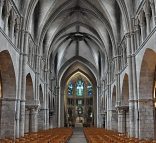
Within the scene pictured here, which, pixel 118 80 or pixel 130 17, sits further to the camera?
pixel 118 80

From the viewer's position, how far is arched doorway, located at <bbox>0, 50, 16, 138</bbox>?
22481 millimetres

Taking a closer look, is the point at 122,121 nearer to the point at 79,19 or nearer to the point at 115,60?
the point at 115,60

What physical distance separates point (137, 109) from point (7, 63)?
1175 centimetres

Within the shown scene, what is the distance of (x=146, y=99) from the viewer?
74.4 feet

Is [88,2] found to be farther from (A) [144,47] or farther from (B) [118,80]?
(A) [144,47]

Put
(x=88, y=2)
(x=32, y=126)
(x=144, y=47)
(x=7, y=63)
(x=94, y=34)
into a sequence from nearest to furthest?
(x=144, y=47) → (x=7, y=63) → (x=32, y=126) → (x=88, y=2) → (x=94, y=34)


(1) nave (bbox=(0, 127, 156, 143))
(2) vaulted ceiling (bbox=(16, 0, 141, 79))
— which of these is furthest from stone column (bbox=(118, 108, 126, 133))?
(2) vaulted ceiling (bbox=(16, 0, 141, 79))

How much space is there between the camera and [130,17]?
25.1m

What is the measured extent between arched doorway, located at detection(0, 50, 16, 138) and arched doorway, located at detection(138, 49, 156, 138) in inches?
428

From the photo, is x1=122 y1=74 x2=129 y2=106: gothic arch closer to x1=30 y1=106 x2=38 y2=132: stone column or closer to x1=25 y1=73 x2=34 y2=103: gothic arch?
x1=30 y1=106 x2=38 y2=132: stone column

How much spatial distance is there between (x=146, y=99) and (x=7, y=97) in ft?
39.2

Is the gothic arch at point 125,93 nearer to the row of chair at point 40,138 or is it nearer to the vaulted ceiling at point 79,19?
the vaulted ceiling at point 79,19

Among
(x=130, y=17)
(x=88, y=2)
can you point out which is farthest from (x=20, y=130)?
(x=88, y=2)

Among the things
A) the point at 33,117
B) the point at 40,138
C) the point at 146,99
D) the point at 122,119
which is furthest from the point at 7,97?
the point at 122,119
